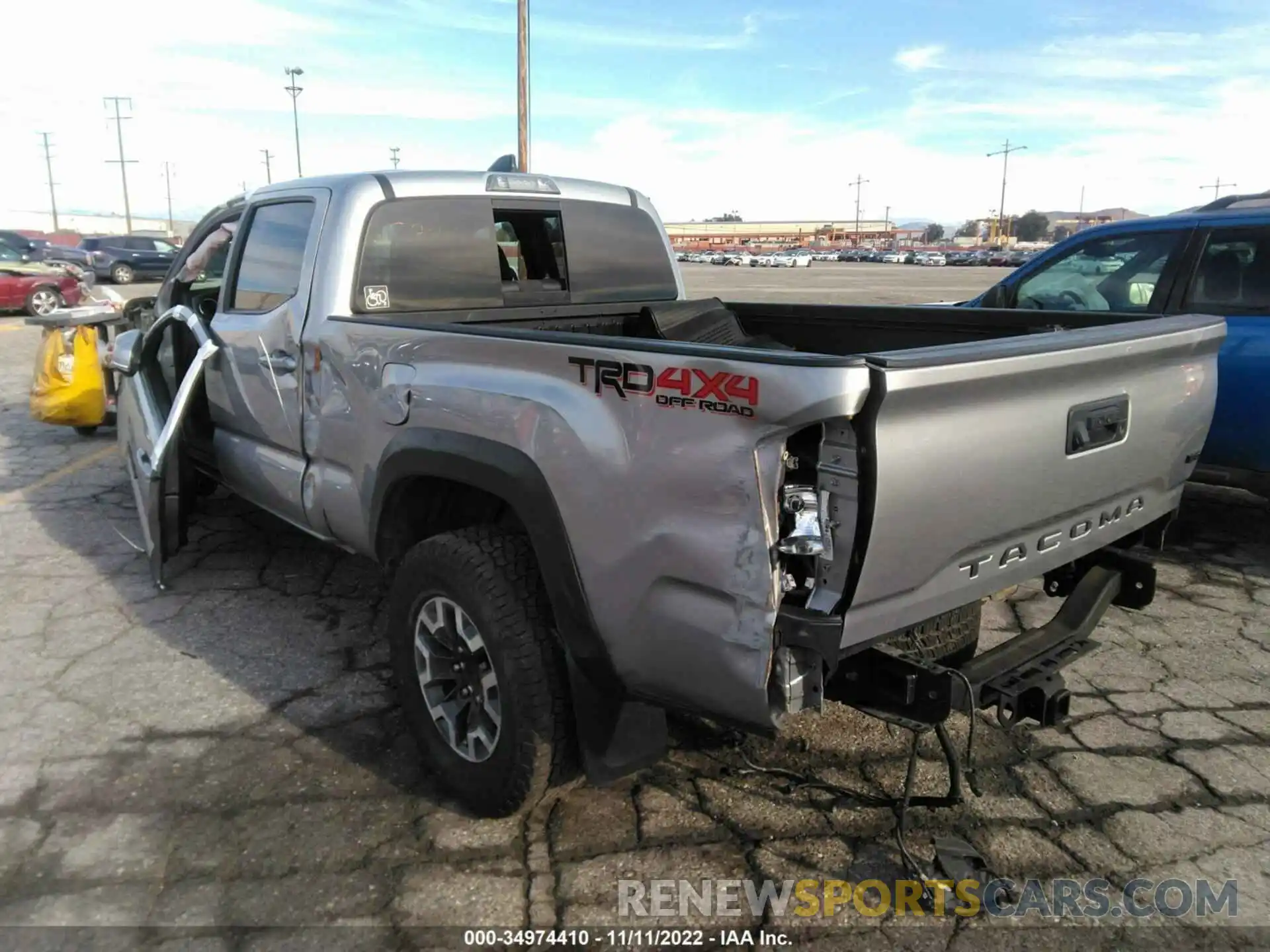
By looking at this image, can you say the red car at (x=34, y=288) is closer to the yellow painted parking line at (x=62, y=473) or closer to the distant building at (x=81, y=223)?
the yellow painted parking line at (x=62, y=473)

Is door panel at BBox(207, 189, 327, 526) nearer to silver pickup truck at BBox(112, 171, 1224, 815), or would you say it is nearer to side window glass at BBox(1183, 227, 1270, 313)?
silver pickup truck at BBox(112, 171, 1224, 815)

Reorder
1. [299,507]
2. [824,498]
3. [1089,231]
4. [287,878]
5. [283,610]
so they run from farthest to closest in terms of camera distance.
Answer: [1089,231] → [283,610] → [299,507] → [287,878] → [824,498]

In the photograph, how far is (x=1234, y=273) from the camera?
5113mm

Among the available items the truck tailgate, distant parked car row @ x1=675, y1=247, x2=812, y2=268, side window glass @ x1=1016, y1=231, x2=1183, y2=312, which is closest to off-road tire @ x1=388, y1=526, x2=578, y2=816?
the truck tailgate

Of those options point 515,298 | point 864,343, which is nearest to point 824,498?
point 864,343

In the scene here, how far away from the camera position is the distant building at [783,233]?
134m

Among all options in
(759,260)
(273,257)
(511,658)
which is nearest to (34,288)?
(273,257)

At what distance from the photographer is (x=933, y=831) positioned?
112 inches

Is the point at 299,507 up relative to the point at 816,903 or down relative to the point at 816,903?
up

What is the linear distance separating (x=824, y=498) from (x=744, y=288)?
30514 mm

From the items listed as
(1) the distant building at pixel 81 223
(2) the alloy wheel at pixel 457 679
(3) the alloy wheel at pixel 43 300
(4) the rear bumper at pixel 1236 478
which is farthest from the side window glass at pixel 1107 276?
(1) the distant building at pixel 81 223

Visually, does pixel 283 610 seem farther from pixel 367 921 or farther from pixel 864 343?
pixel 864 343

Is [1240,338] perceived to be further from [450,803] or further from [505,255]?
[450,803]

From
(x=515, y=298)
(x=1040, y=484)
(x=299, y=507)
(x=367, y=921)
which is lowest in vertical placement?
(x=367, y=921)
